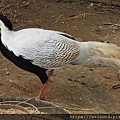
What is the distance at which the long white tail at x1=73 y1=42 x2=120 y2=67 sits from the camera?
4.41 meters

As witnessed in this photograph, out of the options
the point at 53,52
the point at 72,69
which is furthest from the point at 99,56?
the point at 72,69

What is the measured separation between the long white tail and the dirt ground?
483 millimetres

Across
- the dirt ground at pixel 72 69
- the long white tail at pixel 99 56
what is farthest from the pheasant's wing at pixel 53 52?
the dirt ground at pixel 72 69

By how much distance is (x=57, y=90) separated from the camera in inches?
191

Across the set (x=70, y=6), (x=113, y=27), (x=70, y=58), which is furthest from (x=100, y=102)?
(x=70, y=6)

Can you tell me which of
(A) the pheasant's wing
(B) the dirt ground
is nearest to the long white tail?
(A) the pheasant's wing

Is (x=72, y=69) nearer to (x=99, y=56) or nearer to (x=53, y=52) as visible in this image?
(x=99, y=56)

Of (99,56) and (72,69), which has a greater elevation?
(99,56)

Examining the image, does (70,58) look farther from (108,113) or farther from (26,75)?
(26,75)

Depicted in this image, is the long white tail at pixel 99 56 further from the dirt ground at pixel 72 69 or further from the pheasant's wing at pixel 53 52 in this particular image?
the dirt ground at pixel 72 69

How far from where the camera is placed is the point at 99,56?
4414mm

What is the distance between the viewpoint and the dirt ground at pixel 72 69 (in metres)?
4.64

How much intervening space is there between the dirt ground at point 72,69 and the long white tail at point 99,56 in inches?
19.0

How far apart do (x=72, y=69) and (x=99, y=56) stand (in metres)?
1.10
